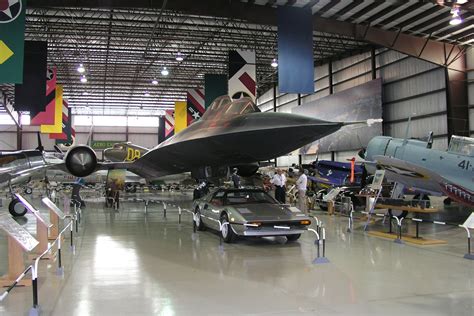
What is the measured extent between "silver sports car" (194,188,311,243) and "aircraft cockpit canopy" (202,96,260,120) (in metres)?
1.85

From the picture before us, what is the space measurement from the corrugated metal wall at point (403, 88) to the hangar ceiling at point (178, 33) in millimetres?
1427

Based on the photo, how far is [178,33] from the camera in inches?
1014

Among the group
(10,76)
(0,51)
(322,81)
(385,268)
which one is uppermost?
(322,81)

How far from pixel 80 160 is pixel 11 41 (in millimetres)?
4530

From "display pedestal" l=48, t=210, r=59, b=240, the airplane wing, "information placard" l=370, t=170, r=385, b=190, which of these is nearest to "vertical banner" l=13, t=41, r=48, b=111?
"display pedestal" l=48, t=210, r=59, b=240

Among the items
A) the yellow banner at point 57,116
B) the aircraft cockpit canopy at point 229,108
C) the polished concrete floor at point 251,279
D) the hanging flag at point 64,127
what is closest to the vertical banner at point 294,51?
the aircraft cockpit canopy at point 229,108

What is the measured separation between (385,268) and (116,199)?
1396 cm

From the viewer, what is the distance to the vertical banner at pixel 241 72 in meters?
17.0

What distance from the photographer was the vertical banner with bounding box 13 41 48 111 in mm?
15094

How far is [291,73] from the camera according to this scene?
14.1 meters

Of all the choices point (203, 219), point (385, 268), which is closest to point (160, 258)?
point (203, 219)

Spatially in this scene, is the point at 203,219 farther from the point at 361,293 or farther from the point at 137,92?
the point at 137,92

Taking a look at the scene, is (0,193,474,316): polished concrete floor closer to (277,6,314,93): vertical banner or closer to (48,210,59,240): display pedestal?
(48,210,59,240): display pedestal

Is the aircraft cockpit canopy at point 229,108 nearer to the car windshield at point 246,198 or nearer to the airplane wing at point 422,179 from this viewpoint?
the car windshield at point 246,198
